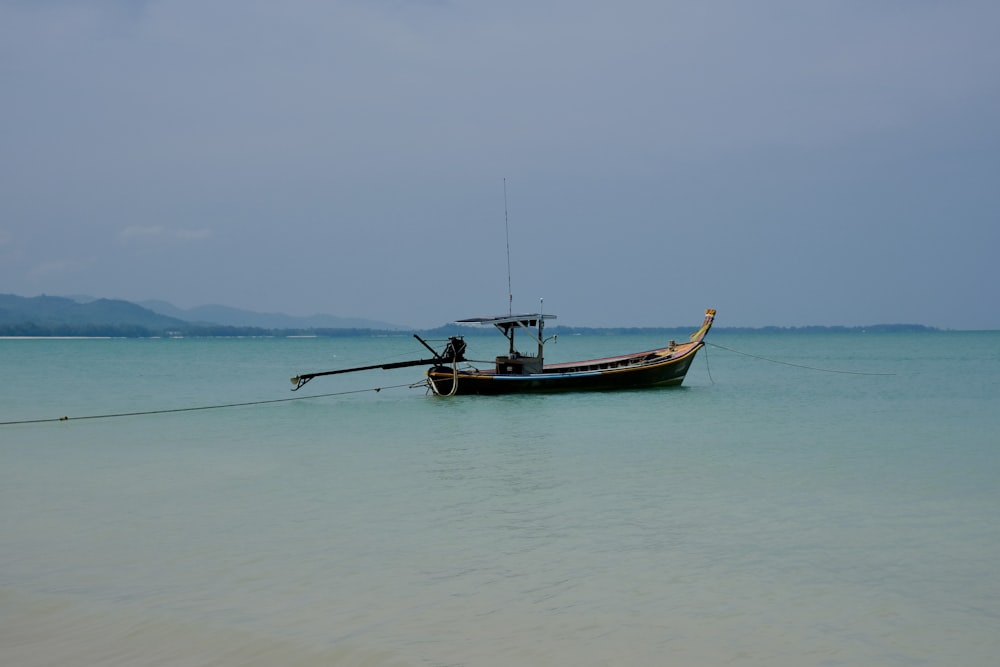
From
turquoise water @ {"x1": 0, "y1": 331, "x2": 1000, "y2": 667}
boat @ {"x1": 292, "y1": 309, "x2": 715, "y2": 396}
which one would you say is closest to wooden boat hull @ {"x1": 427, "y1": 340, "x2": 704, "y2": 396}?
boat @ {"x1": 292, "y1": 309, "x2": 715, "y2": 396}

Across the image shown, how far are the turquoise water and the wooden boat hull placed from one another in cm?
766

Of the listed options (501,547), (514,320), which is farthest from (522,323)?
(501,547)

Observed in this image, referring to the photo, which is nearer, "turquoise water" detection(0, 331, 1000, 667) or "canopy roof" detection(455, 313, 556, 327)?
"turquoise water" detection(0, 331, 1000, 667)

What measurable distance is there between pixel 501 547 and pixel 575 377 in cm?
1984

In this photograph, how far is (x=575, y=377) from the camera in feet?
94.6

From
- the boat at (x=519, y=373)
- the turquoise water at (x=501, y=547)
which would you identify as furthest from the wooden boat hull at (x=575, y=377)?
the turquoise water at (x=501, y=547)

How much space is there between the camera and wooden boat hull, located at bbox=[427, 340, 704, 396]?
28.6m

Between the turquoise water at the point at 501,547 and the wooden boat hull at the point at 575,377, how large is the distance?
25.1ft

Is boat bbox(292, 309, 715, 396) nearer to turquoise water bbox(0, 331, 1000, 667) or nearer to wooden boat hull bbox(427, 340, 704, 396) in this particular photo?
wooden boat hull bbox(427, 340, 704, 396)

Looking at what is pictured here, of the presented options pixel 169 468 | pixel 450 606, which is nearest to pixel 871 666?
pixel 450 606

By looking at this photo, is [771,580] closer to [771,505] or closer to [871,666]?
[871,666]

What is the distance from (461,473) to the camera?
14445mm

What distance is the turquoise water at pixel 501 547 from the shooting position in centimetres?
636

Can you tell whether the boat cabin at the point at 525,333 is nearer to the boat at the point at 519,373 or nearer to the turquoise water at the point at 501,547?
the boat at the point at 519,373
